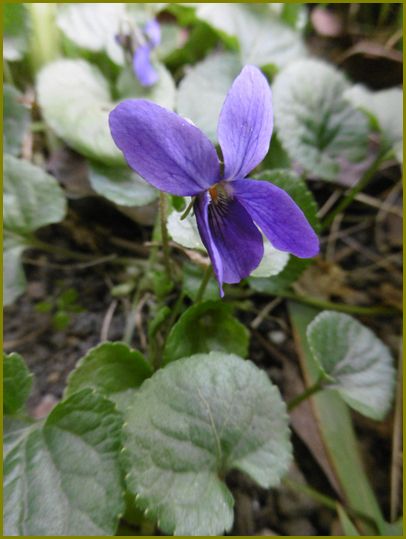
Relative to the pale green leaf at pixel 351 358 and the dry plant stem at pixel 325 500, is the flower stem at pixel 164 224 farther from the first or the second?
the dry plant stem at pixel 325 500

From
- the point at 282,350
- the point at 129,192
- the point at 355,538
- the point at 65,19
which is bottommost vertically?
the point at 355,538

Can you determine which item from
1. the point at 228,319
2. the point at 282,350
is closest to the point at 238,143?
the point at 228,319

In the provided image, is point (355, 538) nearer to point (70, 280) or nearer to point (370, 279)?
point (370, 279)

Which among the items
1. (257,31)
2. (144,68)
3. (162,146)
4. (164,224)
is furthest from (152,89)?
(162,146)

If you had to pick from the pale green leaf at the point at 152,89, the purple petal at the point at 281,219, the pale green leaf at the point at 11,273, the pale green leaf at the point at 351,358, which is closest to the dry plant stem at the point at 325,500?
the pale green leaf at the point at 351,358

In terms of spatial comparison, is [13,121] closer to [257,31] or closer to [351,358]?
[257,31]

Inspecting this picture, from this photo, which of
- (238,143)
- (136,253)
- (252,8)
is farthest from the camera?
(252,8)
